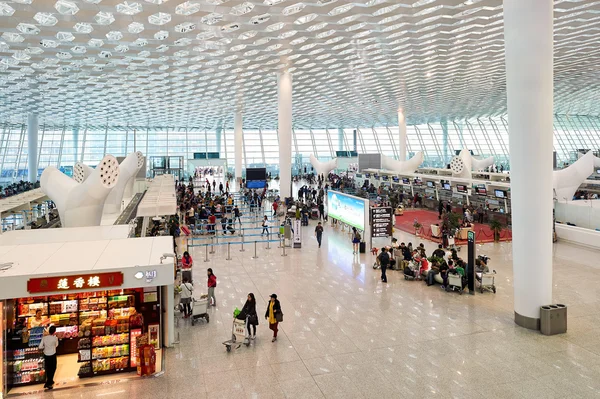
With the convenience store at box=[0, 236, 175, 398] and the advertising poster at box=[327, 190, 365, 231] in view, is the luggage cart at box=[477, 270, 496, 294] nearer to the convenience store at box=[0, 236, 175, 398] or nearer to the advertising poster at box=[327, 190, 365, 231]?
the advertising poster at box=[327, 190, 365, 231]

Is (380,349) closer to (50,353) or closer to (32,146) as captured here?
(50,353)

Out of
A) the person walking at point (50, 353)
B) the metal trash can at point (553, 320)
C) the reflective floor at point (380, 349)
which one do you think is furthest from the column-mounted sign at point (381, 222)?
the person walking at point (50, 353)

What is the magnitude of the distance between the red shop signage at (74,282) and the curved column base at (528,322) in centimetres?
779

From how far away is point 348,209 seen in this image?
1875cm

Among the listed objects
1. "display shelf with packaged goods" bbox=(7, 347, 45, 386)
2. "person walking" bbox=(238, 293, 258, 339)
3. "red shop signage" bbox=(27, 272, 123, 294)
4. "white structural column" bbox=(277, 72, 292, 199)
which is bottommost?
"display shelf with packaged goods" bbox=(7, 347, 45, 386)

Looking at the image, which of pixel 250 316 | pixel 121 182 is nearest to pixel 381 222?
pixel 250 316

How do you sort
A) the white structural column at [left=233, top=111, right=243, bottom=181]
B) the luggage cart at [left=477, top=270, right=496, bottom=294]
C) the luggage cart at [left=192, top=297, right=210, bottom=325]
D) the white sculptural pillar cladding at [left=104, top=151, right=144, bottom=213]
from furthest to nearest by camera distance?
the white structural column at [left=233, top=111, right=243, bottom=181] < the white sculptural pillar cladding at [left=104, top=151, right=144, bottom=213] < the luggage cart at [left=477, top=270, right=496, bottom=294] < the luggage cart at [left=192, top=297, right=210, bottom=325]

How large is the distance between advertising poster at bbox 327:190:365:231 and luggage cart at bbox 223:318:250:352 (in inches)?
383

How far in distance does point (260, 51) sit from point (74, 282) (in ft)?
61.1

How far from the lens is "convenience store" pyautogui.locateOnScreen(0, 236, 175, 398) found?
632 centimetres

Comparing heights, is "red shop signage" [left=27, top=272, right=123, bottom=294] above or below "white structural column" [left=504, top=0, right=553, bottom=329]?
below

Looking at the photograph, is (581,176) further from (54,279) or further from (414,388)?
(54,279)

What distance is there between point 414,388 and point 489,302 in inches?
198

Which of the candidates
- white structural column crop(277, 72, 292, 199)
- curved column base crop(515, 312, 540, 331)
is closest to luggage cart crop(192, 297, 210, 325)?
curved column base crop(515, 312, 540, 331)
